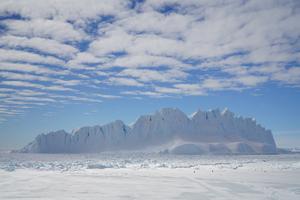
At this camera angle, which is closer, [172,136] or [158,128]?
[172,136]

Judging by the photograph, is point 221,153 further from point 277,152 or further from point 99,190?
point 99,190

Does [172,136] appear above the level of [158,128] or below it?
below

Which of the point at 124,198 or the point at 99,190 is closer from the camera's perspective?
the point at 124,198

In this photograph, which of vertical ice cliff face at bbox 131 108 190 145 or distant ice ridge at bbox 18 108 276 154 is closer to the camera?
distant ice ridge at bbox 18 108 276 154

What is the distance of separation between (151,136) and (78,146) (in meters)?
13.0

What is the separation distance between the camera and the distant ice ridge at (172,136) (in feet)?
177

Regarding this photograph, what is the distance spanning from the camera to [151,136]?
58594mm

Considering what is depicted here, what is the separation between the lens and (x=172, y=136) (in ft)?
192

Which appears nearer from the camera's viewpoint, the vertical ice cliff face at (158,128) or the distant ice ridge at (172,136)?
the distant ice ridge at (172,136)

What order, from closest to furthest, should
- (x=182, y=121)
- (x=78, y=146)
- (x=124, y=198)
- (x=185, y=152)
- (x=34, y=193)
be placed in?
(x=124, y=198) → (x=34, y=193) → (x=185, y=152) → (x=78, y=146) → (x=182, y=121)

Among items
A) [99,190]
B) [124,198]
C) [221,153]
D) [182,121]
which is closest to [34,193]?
[99,190]

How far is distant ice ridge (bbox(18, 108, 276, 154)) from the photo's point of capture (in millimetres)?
54062

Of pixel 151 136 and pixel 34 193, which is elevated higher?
pixel 151 136

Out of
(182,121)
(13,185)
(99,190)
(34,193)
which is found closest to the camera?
(34,193)
